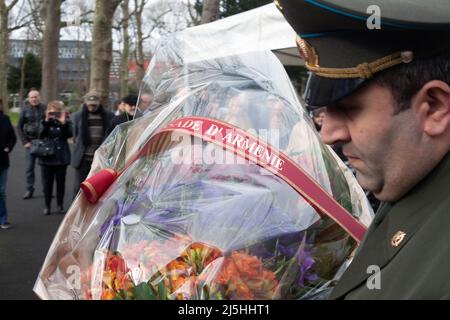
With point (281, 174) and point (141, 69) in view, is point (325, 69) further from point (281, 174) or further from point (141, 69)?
point (141, 69)

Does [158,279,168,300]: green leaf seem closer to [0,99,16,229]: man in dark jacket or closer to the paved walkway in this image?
the paved walkway

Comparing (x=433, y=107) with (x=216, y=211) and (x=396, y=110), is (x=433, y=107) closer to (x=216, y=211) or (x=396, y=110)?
(x=396, y=110)

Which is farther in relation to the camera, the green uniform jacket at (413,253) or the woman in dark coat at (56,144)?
the woman in dark coat at (56,144)

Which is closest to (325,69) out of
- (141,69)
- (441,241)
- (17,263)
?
(441,241)

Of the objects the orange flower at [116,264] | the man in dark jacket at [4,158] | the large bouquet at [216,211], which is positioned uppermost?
the large bouquet at [216,211]

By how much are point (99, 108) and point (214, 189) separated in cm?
585

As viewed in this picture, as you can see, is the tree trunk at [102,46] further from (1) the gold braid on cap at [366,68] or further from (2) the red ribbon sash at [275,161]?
(1) the gold braid on cap at [366,68]

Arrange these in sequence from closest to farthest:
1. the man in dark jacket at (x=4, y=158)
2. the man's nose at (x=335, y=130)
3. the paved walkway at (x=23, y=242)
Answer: the man's nose at (x=335, y=130) → the paved walkway at (x=23, y=242) → the man in dark jacket at (x=4, y=158)

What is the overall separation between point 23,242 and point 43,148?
1.70m

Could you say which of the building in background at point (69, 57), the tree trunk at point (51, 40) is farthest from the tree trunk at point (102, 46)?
the building in background at point (69, 57)

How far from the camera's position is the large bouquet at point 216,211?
1.63 meters

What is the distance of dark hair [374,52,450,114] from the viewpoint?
1.08 meters

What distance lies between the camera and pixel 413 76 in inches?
42.8
